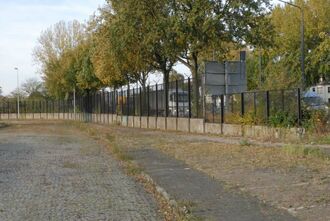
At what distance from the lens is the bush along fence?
25688 mm

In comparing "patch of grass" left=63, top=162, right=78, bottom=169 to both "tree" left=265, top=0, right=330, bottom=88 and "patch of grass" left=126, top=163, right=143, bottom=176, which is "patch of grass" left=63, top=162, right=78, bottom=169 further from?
"tree" left=265, top=0, right=330, bottom=88

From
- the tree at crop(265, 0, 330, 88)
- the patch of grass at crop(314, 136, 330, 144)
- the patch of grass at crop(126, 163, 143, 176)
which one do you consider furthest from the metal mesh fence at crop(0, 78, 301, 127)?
the tree at crop(265, 0, 330, 88)

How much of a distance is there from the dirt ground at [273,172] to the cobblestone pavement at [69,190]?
2055 mm

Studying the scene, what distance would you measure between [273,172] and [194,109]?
20.9 m

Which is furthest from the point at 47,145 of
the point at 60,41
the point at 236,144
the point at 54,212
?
the point at 60,41

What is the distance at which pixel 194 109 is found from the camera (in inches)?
1383

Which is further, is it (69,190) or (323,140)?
(323,140)

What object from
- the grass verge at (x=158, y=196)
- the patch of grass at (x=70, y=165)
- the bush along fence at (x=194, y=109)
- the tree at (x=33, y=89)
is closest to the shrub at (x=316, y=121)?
the bush along fence at (x=194, y=109)

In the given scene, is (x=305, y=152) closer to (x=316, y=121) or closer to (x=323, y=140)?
(x=323, y=140)

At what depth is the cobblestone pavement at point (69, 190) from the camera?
10414mm

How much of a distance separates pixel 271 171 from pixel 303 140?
867 cm

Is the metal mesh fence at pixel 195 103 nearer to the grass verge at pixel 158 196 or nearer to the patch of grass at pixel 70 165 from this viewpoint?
the grass verge at pixel 158 196

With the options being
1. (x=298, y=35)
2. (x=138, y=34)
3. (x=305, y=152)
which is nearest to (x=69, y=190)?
(x=305, y=152)

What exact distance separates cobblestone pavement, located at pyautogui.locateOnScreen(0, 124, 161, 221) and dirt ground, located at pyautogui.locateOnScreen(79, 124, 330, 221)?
2055 millimetres
